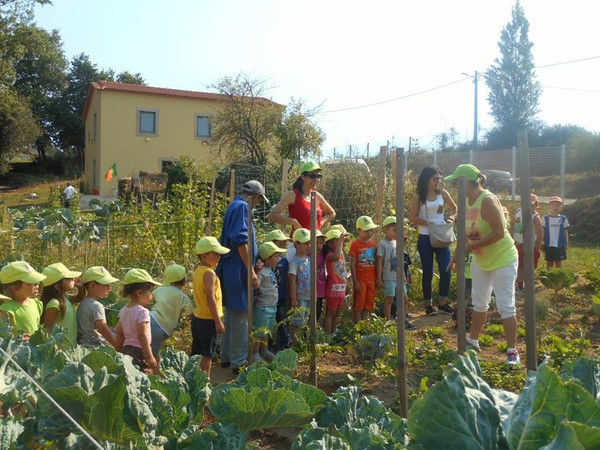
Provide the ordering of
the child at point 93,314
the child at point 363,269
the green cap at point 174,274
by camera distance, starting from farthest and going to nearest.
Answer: the child at point 363,269 < the green cap at point 174,274 < the child at point 93,314

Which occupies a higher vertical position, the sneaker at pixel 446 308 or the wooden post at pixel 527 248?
the wooden post at pixel 527 248

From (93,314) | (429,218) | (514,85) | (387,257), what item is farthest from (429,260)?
(514,85)

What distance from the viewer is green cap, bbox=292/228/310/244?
5605mm

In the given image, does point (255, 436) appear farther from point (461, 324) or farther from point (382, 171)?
point (382, 171)

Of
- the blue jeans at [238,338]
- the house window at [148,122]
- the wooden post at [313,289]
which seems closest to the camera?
the wooden post at [313,289]

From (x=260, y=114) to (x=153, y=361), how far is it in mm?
19978

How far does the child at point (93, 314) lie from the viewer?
428 centimetres

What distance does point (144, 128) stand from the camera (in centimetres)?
3309

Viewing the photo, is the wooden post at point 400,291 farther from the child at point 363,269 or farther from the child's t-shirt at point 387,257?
the child's t-shirt at point 387,257

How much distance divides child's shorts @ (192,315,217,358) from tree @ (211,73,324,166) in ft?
57.3

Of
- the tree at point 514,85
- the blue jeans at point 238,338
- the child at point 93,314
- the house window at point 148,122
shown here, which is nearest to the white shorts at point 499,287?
Answer: the blue jeans at point 238,338

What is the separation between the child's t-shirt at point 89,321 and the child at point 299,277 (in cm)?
186

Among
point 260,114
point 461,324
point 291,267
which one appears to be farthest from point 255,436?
point 260,114

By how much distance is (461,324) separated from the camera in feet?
12.8
